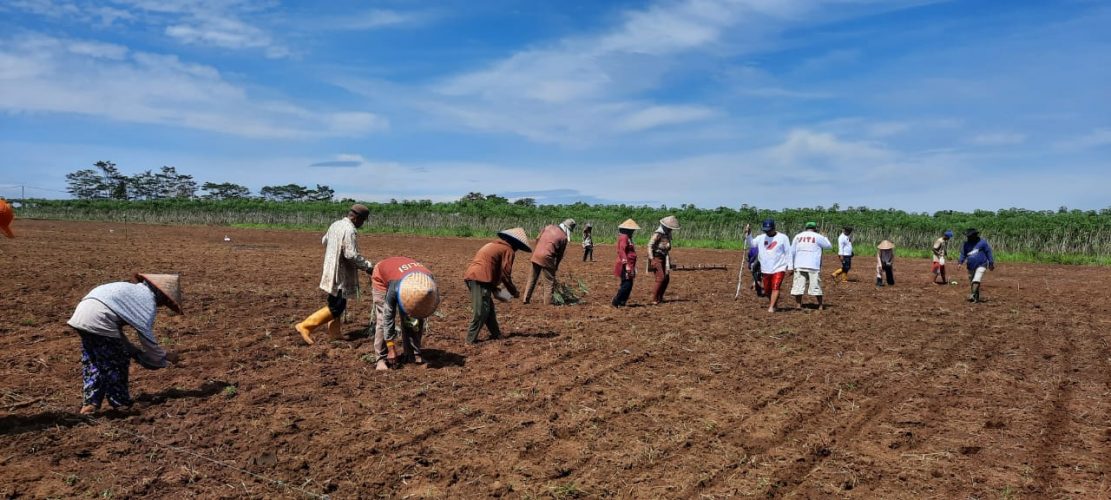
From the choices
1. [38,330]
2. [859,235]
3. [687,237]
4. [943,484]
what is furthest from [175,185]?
[943,484]

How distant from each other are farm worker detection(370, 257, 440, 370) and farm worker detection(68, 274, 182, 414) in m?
1.95

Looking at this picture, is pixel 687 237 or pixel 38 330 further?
pixel 687 237

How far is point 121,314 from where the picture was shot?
5.64 meters

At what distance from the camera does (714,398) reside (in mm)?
6703

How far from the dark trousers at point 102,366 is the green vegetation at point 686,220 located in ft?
114

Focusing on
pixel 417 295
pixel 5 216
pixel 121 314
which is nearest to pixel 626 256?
pixel 417 295

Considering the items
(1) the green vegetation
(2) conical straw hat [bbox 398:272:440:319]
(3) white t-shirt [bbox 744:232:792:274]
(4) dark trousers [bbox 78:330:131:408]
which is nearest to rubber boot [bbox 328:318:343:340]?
(2) conical straw hat [bbox 398:272:440:319]

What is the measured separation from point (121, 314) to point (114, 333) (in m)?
0.17

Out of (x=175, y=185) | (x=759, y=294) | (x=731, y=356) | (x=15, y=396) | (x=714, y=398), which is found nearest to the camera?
(x=15, y=396)

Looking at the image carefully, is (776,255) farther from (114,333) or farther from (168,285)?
(114,333)

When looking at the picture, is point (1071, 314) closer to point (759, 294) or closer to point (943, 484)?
point (759, 294)

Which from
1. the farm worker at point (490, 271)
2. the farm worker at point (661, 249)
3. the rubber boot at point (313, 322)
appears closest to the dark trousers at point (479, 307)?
the farm worker at point (490, 271)

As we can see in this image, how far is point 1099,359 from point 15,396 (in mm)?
11981

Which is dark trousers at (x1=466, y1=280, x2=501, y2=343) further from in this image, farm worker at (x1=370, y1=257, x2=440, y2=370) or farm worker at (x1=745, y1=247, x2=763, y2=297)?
farm worker at (x1=745, y1=247, x2=763, y2=297)
